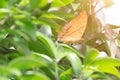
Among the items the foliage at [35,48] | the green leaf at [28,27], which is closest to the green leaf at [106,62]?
the foliage at [35,48]

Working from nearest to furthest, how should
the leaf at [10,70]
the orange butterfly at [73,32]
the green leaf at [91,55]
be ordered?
the leaf at [10,70]
the green leaf at [91,55]
the orange butterfly at [73,32]

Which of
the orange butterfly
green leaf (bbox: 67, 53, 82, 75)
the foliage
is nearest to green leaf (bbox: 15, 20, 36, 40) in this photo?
the foliage

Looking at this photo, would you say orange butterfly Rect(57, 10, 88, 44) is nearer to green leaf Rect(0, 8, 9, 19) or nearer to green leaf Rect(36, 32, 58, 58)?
green leaf Rect(36, 32, 58, 58)

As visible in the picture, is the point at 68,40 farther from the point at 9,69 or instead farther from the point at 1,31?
the point at 9,69

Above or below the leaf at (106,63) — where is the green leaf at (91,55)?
above

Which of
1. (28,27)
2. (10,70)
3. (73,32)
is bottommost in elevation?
(10,70)

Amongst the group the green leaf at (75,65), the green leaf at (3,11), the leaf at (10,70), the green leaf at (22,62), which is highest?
the green leaf at (3,11)

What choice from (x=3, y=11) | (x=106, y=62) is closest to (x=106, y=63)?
(x=106, y=62)

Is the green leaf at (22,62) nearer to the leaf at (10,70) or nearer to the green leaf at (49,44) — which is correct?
the leaf at (10,70)

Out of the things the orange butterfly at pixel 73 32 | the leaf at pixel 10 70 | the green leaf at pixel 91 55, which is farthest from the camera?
the orange butterfly at pixel 73 32

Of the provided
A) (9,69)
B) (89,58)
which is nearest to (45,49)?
(89,58)

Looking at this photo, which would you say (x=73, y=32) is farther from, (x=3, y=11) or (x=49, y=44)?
(x=3, y=11)
